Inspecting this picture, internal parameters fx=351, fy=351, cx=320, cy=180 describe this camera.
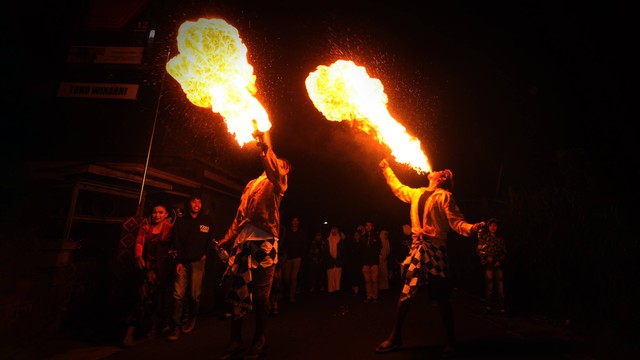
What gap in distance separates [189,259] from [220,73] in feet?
9.46

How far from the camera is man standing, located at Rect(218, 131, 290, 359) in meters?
3.97

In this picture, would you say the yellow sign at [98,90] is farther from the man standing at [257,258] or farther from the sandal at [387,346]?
the sandal at [387,346]

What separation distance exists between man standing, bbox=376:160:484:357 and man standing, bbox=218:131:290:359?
1.69m

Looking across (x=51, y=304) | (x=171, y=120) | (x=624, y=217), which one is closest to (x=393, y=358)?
(x=51, y=304)

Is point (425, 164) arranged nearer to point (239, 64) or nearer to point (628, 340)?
point (239, 64)

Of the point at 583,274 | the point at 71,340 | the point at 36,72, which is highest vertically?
the point at 36,72

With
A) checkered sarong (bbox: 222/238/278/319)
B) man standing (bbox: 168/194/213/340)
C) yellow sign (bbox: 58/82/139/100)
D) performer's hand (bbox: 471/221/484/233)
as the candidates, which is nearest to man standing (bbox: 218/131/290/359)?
checkered sarong (bbox: 222/238/278/319)

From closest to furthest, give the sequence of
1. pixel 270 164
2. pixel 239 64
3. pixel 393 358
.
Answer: pixel 270 164
pixel 393 358
pixel 239 64

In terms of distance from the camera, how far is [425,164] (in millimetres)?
5242

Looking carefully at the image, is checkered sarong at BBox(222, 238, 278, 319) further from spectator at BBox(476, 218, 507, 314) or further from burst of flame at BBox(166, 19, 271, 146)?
spectator at BBox(476, 218, 507, 314)

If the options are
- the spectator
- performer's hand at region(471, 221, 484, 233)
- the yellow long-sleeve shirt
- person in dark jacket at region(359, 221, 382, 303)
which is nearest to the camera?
performer's hand at region(471, 221, 484, 233)

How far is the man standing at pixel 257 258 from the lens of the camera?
3975mm

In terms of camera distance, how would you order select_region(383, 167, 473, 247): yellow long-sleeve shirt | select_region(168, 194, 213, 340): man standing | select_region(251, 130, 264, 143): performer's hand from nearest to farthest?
select_region(251, 130, 264, 143): performer's hand < select_region(383, 167, 473, 247): yellow long-sleeve shirt < select_region(168, 194, 213, 340): man standing

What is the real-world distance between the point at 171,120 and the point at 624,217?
436 inches
